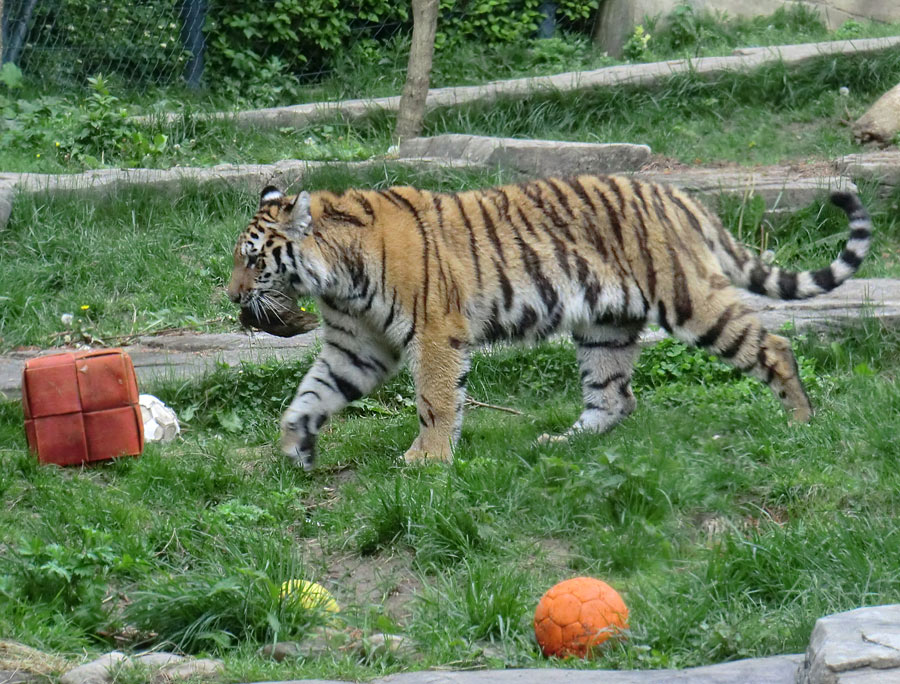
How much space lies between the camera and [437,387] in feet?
17.2

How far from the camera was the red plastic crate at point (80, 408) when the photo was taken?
5.28m

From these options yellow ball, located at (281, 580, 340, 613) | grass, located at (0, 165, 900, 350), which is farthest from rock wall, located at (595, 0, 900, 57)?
yellow ball, located at (281, 580, 340, 613)

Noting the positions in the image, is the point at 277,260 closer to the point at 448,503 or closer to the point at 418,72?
the point at 448,503

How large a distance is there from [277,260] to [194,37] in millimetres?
6567

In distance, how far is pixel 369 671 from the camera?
338 cm

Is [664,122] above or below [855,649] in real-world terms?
above

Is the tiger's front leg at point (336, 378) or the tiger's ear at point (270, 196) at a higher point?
the tiger's ear at point (270, 196)

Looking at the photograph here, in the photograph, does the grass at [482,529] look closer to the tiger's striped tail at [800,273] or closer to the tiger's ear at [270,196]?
the tiger's striped tail at [800,273]

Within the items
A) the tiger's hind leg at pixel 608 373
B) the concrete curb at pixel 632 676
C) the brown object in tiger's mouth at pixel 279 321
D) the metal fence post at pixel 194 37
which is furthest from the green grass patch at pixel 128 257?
the concrete curb at pixel 632 676

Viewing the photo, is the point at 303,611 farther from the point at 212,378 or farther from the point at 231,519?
the point at 212,378

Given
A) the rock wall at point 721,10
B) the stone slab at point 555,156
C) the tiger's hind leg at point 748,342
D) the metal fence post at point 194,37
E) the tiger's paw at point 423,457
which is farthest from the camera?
the rock wall at point 721,10

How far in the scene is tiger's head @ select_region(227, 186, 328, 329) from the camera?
17.4ft

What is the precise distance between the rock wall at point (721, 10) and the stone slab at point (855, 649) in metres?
9.92

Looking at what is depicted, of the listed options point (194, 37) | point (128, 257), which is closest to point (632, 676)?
point (128, 257)
